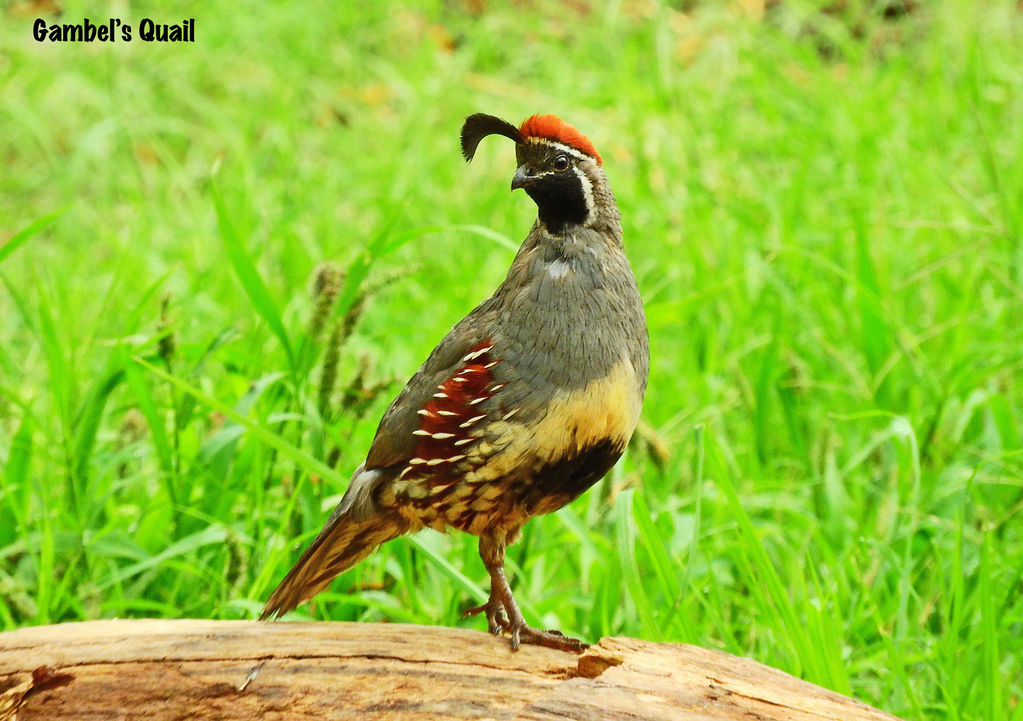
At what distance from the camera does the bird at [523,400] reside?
8.59 ft

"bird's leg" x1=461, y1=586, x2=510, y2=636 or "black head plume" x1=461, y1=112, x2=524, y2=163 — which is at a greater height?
"black head plume" x1=461, y1=112, x2=524, y2=163

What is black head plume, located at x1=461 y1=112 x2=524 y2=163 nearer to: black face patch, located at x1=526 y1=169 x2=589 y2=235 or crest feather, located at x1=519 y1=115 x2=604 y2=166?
crest feather, located at x1=519 y1=115 x2=604 y2=166

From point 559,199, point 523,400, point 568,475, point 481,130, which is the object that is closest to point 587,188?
point 559,199

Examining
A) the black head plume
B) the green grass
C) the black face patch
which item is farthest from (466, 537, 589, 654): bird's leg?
the black head plume

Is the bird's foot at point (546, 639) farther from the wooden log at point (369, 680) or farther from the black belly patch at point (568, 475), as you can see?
the black belly patch at point (568, 475)

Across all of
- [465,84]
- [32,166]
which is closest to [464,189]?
[465,84]

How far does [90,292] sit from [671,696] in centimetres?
419

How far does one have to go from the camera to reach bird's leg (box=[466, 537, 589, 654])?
2.70 m

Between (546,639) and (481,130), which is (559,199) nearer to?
(481,130)

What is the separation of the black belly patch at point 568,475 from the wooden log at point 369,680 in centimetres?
35

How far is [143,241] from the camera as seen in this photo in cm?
576

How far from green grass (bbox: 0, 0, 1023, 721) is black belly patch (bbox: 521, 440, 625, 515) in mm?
205

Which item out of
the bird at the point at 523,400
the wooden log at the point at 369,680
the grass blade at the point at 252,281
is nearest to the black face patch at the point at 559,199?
the bird at the point at 523,400

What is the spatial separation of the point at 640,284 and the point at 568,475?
9.38ft
